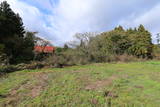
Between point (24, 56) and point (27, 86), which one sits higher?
point (24, 56)

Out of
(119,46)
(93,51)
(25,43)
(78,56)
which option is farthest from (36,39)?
(119,46)

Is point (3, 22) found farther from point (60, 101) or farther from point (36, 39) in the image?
point (60, 101)

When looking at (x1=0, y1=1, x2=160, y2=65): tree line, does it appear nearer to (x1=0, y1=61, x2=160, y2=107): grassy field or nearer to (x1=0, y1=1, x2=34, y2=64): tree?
(x1=0, y1=1, x2=34, y2=64): tree

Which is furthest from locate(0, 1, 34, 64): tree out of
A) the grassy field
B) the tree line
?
the grassy field

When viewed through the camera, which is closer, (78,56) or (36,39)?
(78,56)

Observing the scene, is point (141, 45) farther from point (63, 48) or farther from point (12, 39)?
point (12, 39)

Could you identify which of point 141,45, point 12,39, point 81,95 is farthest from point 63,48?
point 81,95

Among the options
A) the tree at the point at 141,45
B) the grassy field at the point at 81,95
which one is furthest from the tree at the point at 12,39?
the tree at the point at 141,45

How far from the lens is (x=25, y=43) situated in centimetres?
1509

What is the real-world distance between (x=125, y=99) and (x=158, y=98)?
0.90 m

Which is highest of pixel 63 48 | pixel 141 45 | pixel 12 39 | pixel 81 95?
pixel 141 45

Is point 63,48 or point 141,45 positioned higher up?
point 141,45

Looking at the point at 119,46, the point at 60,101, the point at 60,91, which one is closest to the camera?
the point at 60,101

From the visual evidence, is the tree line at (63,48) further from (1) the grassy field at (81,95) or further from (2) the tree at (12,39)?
(1) the grassy field at (81,95)
